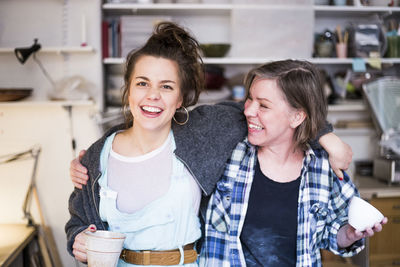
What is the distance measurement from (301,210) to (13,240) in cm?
178

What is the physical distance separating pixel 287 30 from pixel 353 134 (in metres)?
1.01

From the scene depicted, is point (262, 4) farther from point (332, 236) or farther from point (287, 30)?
point (332, 236)

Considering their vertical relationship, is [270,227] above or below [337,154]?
below

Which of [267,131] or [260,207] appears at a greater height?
[267,131]

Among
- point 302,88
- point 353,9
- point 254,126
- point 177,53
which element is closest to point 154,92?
point 177,53

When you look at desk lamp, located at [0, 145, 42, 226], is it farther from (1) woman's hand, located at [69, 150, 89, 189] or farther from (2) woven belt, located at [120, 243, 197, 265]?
(2) woven belt, located at [120, 243, 197, 265]

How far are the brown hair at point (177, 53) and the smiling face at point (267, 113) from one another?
221 millimetres

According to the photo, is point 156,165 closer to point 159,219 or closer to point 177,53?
point 159,219

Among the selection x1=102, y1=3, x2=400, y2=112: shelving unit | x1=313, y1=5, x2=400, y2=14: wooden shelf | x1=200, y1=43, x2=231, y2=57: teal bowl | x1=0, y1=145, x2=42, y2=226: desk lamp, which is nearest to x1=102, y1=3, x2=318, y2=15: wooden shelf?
x1=102, y1=3, x2=400, y2=112: shelving unit

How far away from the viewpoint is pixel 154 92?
1394 mm

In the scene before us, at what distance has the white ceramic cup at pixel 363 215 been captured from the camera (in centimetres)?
122

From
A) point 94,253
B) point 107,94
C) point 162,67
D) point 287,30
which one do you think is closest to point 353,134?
point 287,30

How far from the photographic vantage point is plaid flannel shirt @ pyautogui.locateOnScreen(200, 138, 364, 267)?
4.79 ft

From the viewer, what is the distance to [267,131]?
4.80 ft
